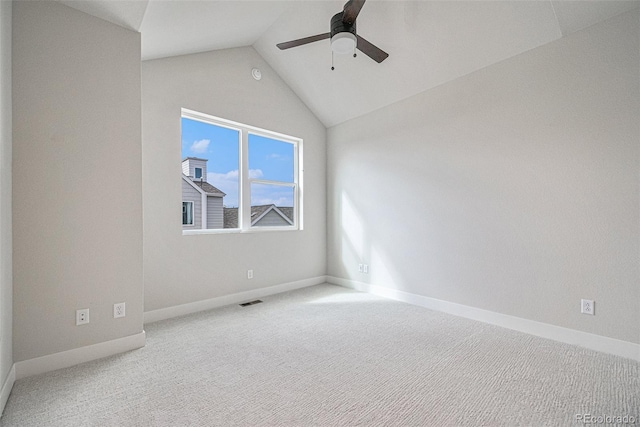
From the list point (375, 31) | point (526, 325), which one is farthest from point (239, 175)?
point (526, 325)

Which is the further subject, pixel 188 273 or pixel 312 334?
pixel 188 273

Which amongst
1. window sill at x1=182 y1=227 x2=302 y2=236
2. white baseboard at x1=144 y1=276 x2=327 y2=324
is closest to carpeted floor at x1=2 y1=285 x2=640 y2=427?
white baseboard at x1=144 y1=276 x2=327 y2=324

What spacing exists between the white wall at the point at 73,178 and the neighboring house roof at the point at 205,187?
101cm

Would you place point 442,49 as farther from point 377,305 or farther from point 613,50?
point 377,305

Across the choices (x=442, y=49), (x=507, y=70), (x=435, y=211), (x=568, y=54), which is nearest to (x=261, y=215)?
(x=435, y=211)

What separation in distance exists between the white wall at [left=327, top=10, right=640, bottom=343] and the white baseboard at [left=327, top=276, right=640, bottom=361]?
6cm

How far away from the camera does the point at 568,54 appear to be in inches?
102

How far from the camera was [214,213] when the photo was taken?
3.74 m

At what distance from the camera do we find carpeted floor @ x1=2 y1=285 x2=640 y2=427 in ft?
5.49

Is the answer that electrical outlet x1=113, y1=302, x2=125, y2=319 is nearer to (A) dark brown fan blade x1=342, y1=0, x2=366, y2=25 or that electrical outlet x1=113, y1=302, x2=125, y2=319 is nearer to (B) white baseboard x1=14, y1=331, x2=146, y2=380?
(B) white baseboard x1=14, y1=331, x2=146, y2=380

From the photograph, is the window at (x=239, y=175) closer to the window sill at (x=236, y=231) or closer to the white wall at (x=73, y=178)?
the window sill at (x=236, y=231)

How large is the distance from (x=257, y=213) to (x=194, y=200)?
35.7 inches

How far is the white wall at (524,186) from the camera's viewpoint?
2387 mm

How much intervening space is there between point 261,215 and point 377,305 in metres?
1.98
